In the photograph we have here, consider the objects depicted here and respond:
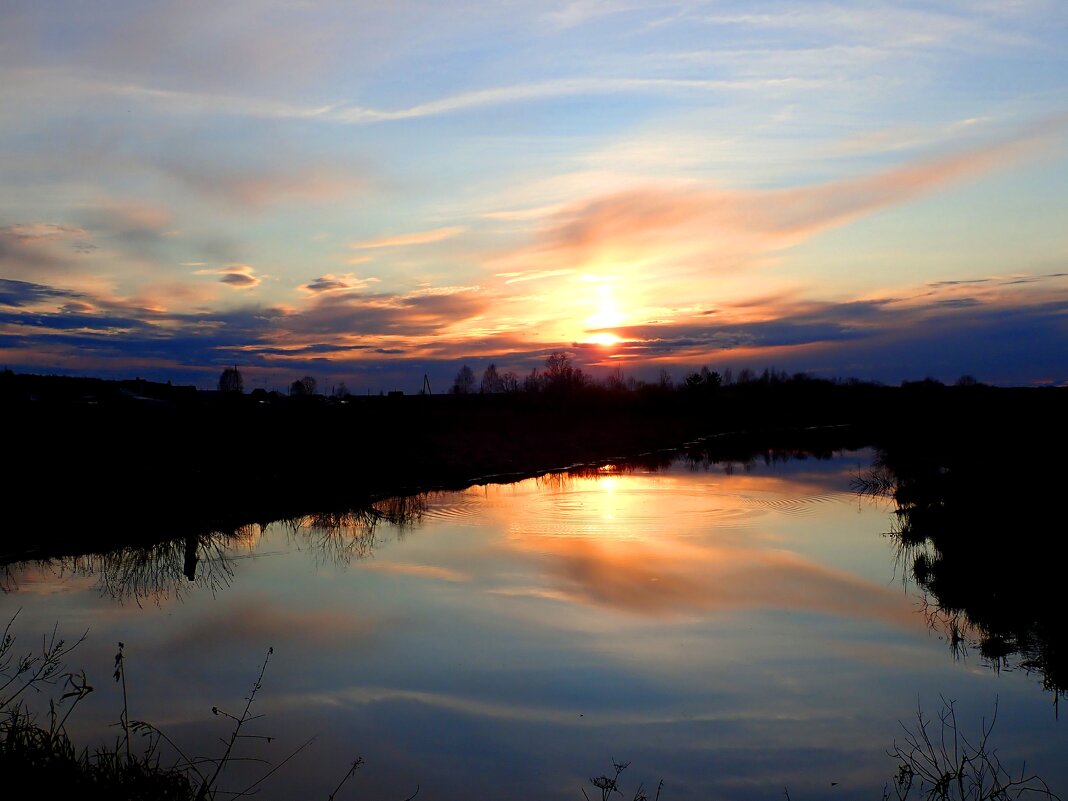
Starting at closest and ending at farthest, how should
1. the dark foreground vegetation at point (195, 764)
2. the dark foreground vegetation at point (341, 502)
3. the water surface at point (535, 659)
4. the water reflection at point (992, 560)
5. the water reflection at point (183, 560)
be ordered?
the dark foreground vegetation at point (195, 764) → the dark foreground vegetation at point (341, 502) → the water surface at point (535, 659) → the water reflection at point (992, 560) → the water reflection at point (183, 560)

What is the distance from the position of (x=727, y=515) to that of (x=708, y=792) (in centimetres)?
1462

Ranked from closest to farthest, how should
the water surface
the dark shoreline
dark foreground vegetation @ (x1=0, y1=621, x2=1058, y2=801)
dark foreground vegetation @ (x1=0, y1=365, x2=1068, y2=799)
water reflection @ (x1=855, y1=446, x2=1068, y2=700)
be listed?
dark foreground vegetation @ (x1=0, y1=621, x2=1058, y2=801), dark foreground vegetation @ (x1=0, y1=365, x2=1068, y2=799), the water surface, water reflection @ (x1=855, y1=446, x2=1068, y2=700), the dark shoreline

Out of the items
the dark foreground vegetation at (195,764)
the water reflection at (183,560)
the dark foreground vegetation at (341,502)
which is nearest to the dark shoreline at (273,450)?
the dark foreground vegetation at (341,502)

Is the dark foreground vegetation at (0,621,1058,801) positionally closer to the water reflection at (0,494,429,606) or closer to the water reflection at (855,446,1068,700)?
the water reflection at (855,446,1068,700)

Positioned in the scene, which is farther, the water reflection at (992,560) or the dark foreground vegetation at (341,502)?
the water reflection at (992,560)

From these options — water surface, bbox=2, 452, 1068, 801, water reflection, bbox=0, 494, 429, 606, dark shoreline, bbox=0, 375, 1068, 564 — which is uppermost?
dark shoreline, bbox=0, 375, 1068, 564

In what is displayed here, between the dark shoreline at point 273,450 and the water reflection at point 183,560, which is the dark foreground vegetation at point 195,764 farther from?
the dark shoreline at point 273,450

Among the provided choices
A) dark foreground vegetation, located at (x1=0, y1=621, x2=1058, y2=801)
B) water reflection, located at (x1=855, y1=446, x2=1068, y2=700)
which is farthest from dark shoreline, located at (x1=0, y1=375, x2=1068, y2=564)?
dark foreground vegetation, located at (x1=0, y1=621, x2=1058, y2=801)

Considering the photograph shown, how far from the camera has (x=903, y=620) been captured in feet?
37.1

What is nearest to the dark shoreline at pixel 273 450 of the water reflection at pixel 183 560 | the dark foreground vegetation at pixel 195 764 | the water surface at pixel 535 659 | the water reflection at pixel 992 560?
the water reflection at pixel 183 560

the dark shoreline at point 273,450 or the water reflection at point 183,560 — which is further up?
the dark shoreline at point 273,450

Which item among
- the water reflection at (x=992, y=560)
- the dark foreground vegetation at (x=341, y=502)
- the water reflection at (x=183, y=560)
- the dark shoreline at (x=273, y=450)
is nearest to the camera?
the dark foreground vegetation at (x=341, y=502)

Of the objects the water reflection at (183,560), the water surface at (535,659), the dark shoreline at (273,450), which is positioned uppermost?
the dark shoreline at (273,450)

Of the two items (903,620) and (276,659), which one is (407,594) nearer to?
(276,659)
